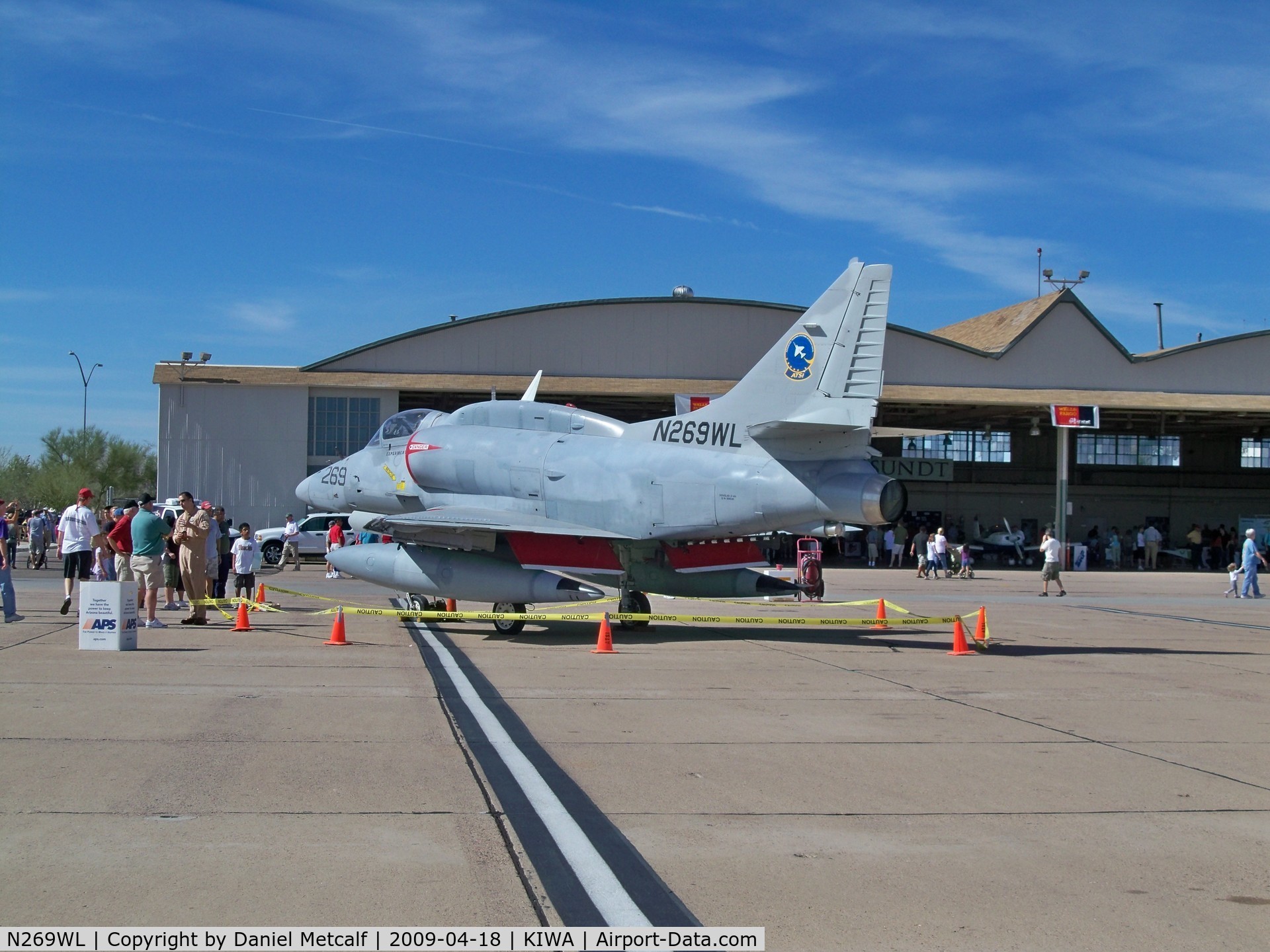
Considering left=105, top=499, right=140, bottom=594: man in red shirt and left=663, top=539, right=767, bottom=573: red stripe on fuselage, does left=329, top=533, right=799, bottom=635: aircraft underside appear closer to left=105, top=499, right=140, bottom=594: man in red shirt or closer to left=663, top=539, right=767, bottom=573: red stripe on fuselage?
left=663, top=539, right=767, bottom=573: red stripe on fuselage

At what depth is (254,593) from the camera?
884 inches

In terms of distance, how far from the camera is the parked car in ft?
116

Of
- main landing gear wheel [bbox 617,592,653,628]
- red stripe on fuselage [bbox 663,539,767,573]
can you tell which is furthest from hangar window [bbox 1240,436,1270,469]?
main landing gear wheel [bbox 617,592,653,628]

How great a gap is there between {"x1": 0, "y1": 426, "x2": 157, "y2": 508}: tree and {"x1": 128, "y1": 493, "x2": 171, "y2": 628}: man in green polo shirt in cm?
6154

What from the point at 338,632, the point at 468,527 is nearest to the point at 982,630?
the point at 468,527

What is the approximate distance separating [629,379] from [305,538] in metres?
12.7

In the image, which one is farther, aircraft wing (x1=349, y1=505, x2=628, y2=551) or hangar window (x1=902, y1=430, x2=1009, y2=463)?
hangar window (x1=902, y1=430, x2=1009, y2=463)

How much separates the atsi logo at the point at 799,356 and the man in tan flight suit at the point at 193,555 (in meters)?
8.94

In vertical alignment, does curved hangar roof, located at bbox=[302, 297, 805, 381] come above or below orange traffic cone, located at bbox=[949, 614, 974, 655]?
above

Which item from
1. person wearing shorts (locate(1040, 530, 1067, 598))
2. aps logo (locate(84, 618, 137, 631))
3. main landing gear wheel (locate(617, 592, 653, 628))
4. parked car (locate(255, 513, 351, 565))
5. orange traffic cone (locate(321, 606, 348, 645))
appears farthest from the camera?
parked car (locate(255, 513, 351, 565))

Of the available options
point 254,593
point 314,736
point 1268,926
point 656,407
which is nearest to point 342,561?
point 254,593

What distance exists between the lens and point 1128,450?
53938 mm

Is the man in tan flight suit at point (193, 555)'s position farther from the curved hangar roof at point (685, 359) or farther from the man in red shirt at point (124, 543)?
the curved hangar roof at point (685, 359)

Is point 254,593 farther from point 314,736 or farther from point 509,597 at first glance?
point 314,736
